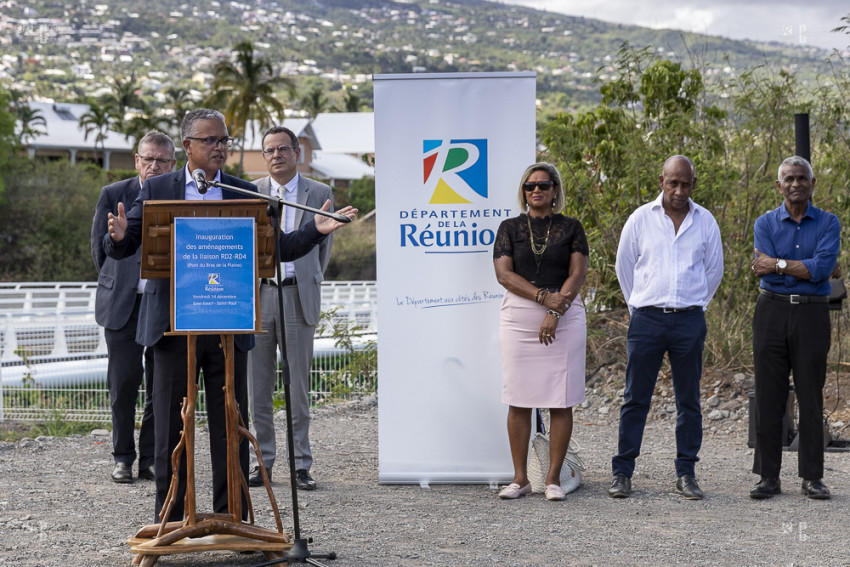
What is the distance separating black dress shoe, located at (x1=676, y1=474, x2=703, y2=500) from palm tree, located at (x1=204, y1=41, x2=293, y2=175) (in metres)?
53.6

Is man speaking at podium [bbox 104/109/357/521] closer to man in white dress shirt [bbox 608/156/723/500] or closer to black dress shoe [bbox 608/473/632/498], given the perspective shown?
man in white dress shirt [bbox 608/156/723/500]

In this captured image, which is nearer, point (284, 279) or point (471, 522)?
point (471, 522)

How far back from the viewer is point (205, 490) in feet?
22.6

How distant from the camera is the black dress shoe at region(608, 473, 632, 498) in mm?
6668

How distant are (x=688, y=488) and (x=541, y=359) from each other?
1.23 metres

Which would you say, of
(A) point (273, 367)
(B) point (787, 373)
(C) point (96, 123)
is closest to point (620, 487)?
(B) point (787, 373)

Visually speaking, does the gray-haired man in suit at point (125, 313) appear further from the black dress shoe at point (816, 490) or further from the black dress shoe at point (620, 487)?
the black dress shoe at point (816, 490)

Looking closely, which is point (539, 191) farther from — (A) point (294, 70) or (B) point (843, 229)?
(A) point (294, 70)

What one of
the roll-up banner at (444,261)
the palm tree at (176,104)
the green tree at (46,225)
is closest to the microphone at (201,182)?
the roll-up banner at (444,261)

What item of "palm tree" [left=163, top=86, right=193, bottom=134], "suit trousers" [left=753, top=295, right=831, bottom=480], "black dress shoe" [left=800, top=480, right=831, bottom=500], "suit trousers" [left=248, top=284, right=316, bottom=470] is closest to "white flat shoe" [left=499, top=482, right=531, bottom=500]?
"suit trousers" [left=248, top=284, right=316, bottom=470]

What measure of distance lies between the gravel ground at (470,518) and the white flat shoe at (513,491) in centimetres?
6

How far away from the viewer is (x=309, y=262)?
691cm

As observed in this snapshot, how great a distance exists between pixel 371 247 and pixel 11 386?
3287cm

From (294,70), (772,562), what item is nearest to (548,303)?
(772,562)
